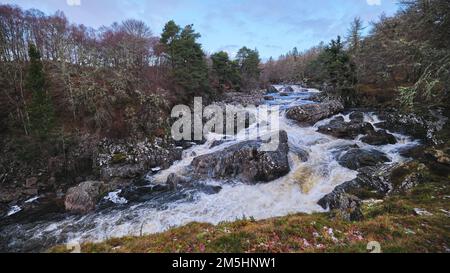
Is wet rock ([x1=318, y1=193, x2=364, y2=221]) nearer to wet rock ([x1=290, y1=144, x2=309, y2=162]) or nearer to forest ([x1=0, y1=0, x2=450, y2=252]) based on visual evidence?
forest ([x1=0, y1=0, x2=450, y2=252])

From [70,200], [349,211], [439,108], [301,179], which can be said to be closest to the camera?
[349,211]

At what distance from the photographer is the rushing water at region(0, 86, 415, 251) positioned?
1298 centimetres

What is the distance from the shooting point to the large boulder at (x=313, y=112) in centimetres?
2947

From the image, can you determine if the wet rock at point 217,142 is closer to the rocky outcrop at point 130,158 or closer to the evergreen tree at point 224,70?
the rocky outcrop at point 130,158

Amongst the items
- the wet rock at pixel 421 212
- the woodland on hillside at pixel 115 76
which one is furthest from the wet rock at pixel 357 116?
the wet rock at pixel 421 212

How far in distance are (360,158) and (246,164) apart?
839 cm

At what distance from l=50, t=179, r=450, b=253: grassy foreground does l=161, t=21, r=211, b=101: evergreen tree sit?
2659cm

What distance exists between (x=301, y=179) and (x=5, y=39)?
35.0 m

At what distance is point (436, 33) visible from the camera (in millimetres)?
11336

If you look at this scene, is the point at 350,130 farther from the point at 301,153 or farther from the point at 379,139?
the point at 301,153

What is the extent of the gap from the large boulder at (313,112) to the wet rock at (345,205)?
1682cm

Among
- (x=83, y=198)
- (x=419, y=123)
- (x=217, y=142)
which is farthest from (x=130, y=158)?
(x=419, y=123)
